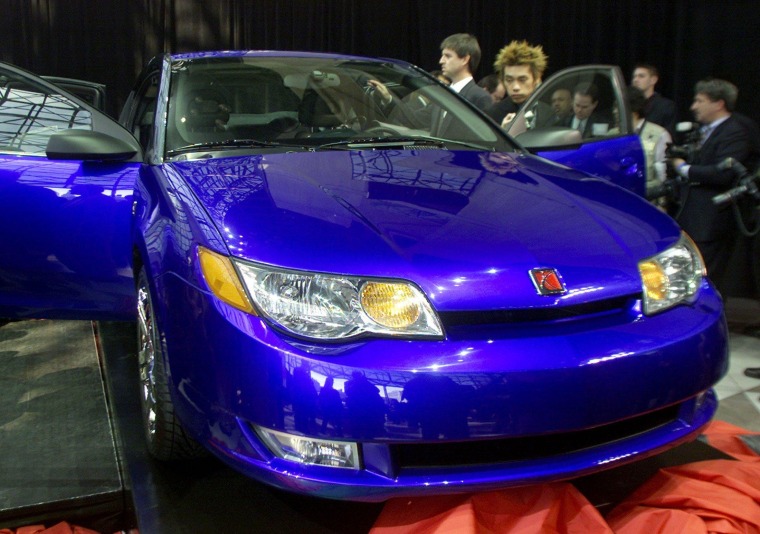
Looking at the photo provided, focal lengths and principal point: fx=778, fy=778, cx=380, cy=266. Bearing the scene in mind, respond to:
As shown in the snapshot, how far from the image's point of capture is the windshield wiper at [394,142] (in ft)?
7.58

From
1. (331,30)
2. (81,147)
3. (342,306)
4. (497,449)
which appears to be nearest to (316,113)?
(81,147)

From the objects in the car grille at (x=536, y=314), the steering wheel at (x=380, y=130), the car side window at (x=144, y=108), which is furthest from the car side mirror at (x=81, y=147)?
the car grille at (x=536, y=314)

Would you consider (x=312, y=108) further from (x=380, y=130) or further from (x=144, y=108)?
(x=144, y=108)

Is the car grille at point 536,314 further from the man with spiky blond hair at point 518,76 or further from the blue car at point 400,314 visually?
the man with spiky blond hair at point 518,76

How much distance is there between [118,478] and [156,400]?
36cm

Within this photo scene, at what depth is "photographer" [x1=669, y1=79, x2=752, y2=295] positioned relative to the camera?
12.3 feet

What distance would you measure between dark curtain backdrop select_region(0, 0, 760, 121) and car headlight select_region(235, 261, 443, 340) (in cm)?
598

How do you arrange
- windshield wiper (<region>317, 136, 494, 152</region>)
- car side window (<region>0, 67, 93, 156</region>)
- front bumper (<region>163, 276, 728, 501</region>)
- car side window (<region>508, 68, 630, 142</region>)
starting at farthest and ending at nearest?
car side window (<region>508, 68, 630, 142</region>) → car side window (<region>0, 67, 93, 156</region>) → windshield wiper (<region>317, 136, 494, 152</region>) → front bumper (<region>163, 276, 728, 501</region>)

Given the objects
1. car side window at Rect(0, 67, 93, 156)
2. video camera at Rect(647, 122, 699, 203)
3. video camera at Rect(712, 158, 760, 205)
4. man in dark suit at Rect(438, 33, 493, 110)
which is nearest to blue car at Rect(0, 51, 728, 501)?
car side window at Rect(0, 67, 93, 156)

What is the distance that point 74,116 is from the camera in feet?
8.61

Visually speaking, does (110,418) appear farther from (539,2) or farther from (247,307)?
(539,2)

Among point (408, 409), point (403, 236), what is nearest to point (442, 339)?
point (408, 409)

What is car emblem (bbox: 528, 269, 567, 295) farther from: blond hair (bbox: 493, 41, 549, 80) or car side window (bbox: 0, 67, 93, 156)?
blond hair (bbox: 493, 41, 549, 80)

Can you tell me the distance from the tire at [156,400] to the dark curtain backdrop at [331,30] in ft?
19.2
